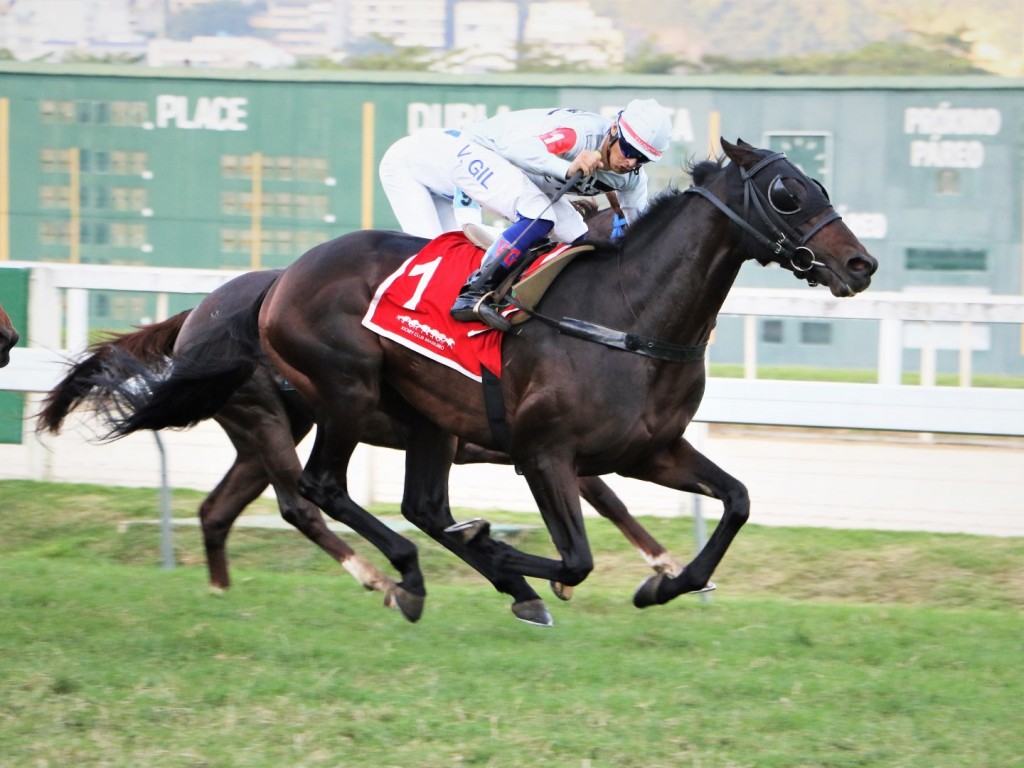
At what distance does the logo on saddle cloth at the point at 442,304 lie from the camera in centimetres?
507

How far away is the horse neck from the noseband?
0.29ft

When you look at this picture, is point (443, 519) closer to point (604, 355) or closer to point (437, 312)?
point (437, 312)

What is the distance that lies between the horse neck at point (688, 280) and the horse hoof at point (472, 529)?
3.33ft

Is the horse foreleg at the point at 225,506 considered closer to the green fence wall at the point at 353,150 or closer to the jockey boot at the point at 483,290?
the jockey boot at the point at 483,290

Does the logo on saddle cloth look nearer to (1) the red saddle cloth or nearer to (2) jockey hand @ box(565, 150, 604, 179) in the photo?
(1) the red saddle cloth

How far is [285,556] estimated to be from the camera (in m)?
7.01

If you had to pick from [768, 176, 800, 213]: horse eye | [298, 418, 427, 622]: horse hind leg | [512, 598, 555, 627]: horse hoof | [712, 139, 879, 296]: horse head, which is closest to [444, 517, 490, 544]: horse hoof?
[298, 418, 427, 622]: horse hind leg

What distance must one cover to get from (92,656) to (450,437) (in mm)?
1760

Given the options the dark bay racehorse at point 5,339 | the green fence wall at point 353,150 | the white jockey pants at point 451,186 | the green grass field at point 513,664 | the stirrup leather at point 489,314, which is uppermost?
the green fence wall at point 353,150

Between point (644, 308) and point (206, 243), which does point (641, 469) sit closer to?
point (644, 308)

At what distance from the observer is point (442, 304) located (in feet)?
16.9

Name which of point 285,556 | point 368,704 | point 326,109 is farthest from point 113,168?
point 368,704

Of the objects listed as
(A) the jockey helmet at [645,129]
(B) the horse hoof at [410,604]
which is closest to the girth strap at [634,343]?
(A) the jockey helmet at [645,129]

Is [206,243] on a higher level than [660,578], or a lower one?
higher
